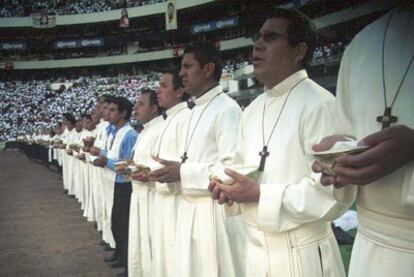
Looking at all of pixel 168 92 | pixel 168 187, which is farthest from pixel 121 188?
pixel 168 187

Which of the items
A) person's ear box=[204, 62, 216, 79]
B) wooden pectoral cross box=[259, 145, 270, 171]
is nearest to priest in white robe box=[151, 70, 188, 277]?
person's ear box=[204, 62, 216, 79]

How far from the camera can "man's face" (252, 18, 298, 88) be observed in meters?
2.51

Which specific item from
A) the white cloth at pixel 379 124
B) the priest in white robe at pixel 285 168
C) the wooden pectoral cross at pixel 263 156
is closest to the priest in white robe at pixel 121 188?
the priest in white robe at pixel 285 168

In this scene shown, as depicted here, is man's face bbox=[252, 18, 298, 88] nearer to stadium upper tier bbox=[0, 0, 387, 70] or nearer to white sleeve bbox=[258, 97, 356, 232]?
white sleeve bbox=[258, 97, 356, 232]

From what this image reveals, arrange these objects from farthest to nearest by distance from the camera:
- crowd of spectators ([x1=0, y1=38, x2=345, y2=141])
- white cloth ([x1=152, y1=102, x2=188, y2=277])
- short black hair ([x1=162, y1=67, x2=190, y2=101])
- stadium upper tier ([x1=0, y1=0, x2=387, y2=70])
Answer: stadium upper tier ([x1=0, y1=0, x2=387, y2=70]), crowd of spectators ([x1=0, y1=38, x2=345, y2=141]), short black hair ([x1=162, y1=67, x2=190, y2=101]), white cloth ([x1=152, y1=102, x2=188, y2=277])

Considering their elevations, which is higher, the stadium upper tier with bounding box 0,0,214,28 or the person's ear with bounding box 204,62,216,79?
the stadium upper tier with bounding box 0,0,214,28

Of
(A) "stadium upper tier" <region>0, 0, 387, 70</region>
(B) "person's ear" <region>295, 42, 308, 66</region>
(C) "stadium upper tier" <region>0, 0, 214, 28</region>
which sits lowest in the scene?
(B) "person's ear" <region>295, 42, 308, 66</region>

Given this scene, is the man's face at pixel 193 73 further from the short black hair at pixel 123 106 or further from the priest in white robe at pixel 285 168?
the short black hair at pixel 123 106

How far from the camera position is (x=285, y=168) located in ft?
7.87

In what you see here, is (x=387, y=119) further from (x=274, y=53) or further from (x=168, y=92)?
(x=168, y=92)

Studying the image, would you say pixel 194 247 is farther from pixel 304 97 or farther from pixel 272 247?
pixel 304 97

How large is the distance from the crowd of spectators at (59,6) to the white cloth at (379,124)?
151ft

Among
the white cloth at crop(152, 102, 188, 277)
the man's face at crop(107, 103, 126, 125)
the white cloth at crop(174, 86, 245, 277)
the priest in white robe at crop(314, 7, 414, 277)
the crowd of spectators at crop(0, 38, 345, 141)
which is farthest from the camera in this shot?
the crowd of spectators at crop(0, 38, 345, 141)

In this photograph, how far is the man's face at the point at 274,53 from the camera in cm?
251
